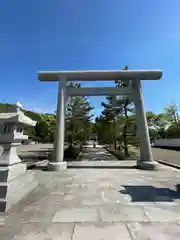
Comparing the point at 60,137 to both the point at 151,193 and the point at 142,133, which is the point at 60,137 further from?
the point at 151,193

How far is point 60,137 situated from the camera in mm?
9352

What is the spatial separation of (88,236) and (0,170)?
2493 millimetres

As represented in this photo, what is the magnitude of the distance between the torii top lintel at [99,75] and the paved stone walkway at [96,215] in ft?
19.6

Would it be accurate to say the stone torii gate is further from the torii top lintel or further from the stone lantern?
the stone lantern

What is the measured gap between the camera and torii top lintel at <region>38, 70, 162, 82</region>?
9656 millimetres

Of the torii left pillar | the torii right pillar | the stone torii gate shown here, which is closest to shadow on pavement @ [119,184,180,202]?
the torii right pillar

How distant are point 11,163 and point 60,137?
16.1ft

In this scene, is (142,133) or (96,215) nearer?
(96,215)

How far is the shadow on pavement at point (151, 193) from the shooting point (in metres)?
4.51

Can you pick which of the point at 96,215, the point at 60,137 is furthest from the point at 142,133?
the point at 96,215

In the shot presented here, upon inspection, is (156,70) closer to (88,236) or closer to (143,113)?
(143,113)

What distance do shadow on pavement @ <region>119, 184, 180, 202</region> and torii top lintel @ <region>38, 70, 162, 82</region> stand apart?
5837mm

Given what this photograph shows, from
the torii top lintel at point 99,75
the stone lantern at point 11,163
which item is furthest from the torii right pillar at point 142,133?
the stone lantern at point 11,163

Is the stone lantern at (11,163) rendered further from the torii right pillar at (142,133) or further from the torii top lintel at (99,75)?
the torii right pillar at (142,133)
